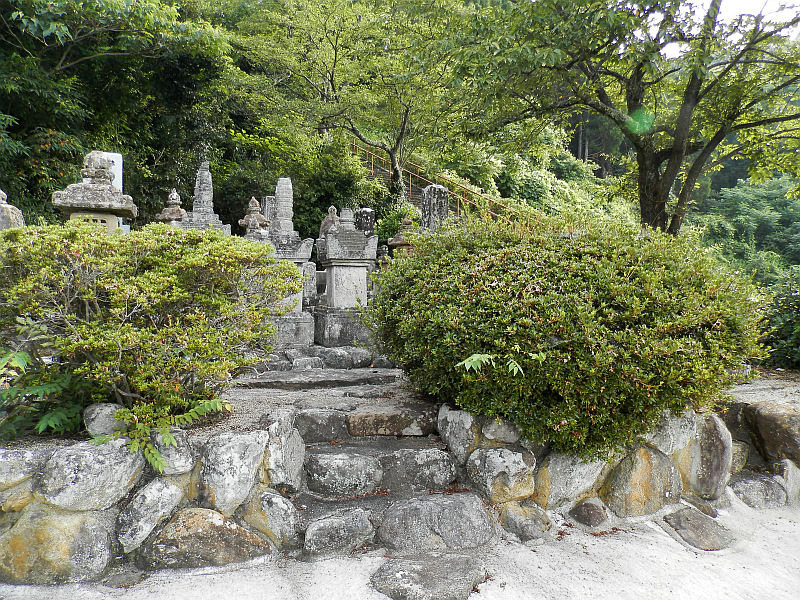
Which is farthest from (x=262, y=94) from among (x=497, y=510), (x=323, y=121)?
(x=497, y=510)

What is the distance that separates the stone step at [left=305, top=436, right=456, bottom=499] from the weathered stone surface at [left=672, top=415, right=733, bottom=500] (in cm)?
158

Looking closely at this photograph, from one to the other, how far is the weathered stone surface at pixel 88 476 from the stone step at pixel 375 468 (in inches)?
39.0

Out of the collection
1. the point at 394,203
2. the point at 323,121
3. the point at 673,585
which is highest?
the point at 323,121

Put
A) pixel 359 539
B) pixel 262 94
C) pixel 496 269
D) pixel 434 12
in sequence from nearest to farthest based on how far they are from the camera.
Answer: pixel 359 539, pixel 496 269, pixel 434 12, pixel 262 94

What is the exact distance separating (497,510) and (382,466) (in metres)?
0.74

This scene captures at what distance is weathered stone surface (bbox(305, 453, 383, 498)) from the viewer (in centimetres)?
299

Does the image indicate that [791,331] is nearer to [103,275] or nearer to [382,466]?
[382,466]

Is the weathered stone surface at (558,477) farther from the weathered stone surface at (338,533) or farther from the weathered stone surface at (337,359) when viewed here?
the weathered stone surface at (337,359)

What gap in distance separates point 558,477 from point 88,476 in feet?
8.46

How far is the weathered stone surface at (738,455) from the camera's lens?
3.65 m

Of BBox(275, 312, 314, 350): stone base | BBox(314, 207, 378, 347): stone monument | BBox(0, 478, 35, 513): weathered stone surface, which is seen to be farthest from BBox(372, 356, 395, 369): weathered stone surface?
BBox(0, 478, 35, 513): weathered stone surface

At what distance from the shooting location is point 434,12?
9031 mm

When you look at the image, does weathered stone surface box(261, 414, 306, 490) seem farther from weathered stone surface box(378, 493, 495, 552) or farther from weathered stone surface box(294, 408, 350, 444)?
weathered stone surface box(378, 493, 495, 552)

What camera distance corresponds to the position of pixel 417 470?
10.3 feet
